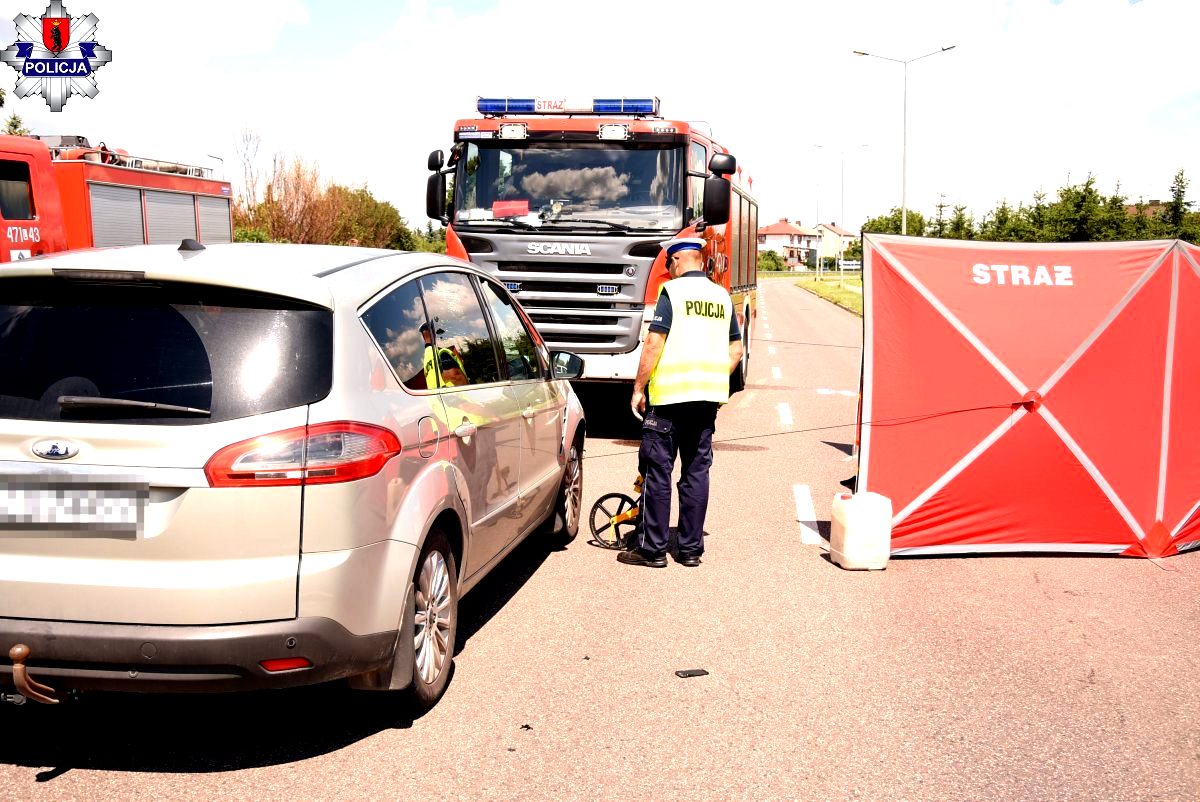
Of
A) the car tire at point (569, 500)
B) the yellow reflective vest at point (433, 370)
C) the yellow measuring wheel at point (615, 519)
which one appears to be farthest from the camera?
the yellow measuring wheel at point (615, 519)

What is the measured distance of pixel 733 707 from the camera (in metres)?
4.38

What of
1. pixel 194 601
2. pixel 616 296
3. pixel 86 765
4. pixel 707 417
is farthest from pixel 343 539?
pixel 616 296

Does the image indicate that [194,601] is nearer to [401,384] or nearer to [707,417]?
[401,384]

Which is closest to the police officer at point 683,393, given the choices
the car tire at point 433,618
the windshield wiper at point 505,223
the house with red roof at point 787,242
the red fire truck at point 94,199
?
the car tire at point 433,618

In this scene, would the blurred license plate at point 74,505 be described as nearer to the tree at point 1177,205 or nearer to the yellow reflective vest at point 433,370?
the yellow reflective vest at point 433,370

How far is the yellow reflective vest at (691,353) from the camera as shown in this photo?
6527 mm

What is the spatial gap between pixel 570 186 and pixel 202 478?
803cm

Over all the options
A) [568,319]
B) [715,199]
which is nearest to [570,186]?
[568,319]

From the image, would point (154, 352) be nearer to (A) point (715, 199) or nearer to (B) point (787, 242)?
(A) point (715, 199)

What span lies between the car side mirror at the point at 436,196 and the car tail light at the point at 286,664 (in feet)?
26.6

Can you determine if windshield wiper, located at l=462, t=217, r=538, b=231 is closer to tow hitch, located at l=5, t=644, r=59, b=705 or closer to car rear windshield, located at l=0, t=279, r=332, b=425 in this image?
car rear windshield, located at l=0, t=279, r=332, b=425

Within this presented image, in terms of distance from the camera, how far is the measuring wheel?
706 cm

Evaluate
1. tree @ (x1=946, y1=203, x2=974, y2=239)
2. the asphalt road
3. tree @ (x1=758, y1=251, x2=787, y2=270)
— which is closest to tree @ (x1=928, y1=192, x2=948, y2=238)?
tree @ (x1=946, y1=203, x2=974, y2=239)

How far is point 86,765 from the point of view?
380cm
